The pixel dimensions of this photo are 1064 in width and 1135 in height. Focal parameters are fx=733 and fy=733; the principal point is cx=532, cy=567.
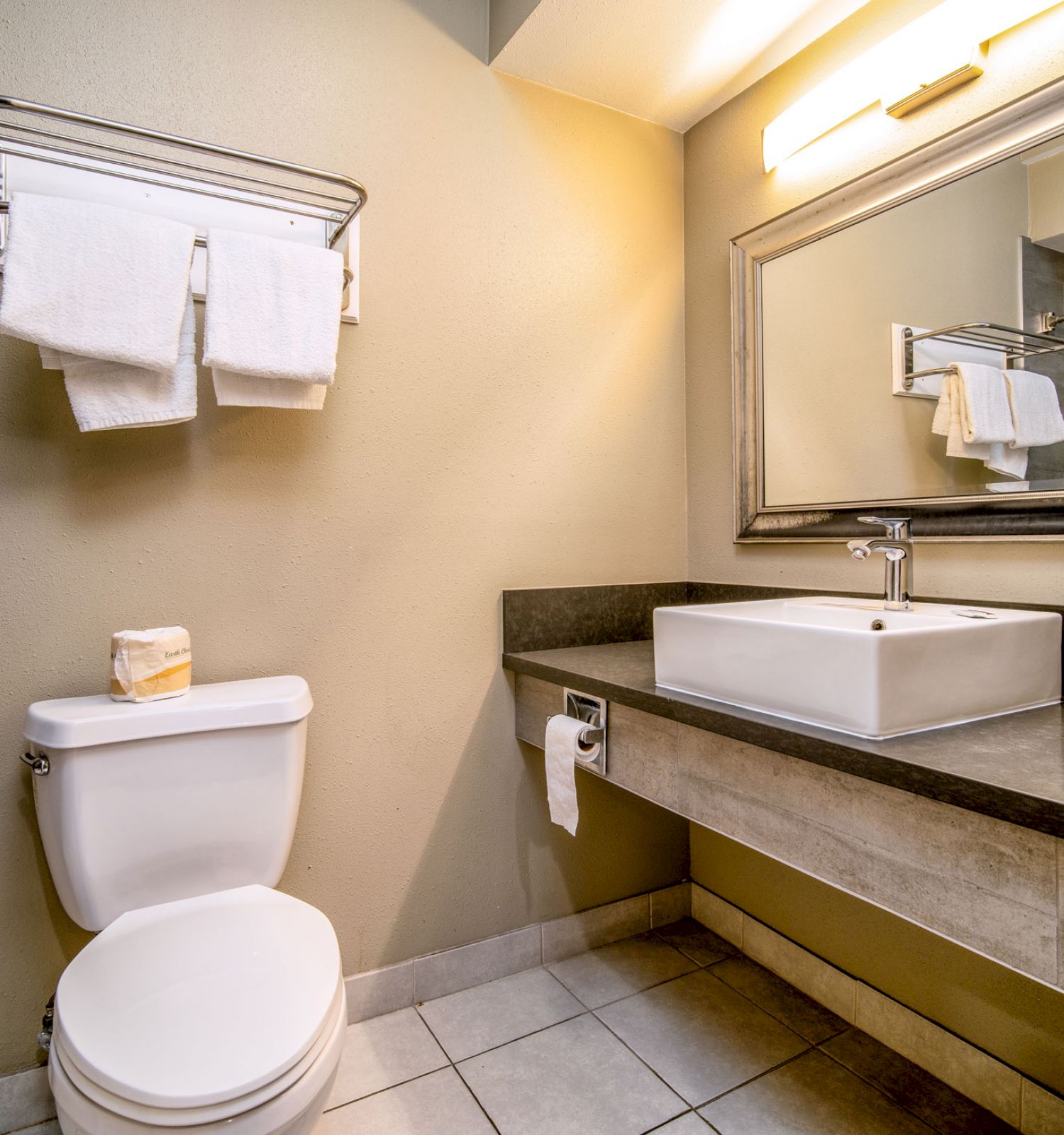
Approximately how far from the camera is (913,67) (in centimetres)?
143

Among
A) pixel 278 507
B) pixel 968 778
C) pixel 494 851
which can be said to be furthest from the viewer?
pixel 494 851

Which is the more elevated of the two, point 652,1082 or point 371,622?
point 371,622

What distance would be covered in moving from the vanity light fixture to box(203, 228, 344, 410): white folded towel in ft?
3.63

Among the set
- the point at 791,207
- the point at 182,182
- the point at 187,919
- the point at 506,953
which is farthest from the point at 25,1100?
the point at 791,207

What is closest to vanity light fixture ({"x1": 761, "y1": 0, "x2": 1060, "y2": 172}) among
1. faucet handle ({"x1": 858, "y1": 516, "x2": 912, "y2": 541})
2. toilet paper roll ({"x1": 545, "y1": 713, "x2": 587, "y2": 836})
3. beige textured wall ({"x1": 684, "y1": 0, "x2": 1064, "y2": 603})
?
beige textured wall ({"x1": 684, "y1": 0, "x2": 1064, "y2": 603})

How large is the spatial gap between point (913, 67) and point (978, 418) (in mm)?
706

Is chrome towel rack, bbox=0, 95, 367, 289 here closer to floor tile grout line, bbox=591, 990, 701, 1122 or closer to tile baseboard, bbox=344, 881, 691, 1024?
tile baseboard, bbox=344, 881, 691, 1024

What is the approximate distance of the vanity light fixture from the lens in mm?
1318

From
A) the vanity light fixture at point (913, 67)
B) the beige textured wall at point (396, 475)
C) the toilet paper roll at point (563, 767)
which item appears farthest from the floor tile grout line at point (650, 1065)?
the vanity light fixture at point (913, 67)

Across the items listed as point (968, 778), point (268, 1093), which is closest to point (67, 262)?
point (268, 1093)

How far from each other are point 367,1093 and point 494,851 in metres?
0.55

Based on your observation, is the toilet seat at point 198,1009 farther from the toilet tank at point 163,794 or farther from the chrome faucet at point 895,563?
the chrome faucet at point 895,563

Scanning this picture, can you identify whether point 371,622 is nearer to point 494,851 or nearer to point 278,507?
point 278,507

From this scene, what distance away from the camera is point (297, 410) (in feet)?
5.11
